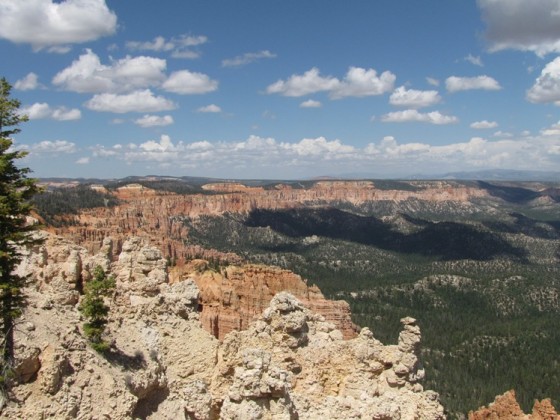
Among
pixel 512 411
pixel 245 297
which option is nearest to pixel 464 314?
pixel 245 297

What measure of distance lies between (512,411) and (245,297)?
25.1 metres

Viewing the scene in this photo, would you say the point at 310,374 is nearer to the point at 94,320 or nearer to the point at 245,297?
the point at 94,320

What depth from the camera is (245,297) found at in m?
47.3

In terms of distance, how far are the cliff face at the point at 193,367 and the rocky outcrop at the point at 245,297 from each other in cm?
1566

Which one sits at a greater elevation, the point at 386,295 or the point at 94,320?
the point at 94,320

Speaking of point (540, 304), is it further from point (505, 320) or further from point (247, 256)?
point (247, 256)

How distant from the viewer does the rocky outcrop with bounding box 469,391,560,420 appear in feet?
97.4

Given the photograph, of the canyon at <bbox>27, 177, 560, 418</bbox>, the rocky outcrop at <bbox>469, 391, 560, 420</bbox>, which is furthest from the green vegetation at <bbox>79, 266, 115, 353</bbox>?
the rocky outcrop at <bbox>469, 391, 560, 420</bbox>

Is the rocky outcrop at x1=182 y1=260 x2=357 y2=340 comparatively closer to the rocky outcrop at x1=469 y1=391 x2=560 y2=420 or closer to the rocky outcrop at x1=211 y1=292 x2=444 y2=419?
the rocky outcrop at x1=469 y1=391 x2=560 y2=420

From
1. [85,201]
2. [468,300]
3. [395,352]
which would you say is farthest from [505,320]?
[85,201]

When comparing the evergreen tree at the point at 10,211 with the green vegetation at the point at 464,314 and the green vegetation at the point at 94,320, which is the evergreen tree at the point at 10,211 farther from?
the green vegetation at the point at 464,314

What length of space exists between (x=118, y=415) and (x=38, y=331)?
3.80m

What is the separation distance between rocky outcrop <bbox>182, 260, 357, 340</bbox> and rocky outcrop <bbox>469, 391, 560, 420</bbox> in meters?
15.5

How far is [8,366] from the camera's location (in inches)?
532
